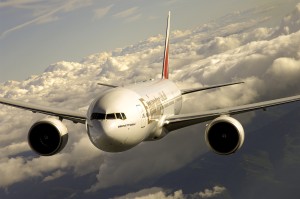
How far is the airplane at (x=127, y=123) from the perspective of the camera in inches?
846

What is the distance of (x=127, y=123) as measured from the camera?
2214 cm

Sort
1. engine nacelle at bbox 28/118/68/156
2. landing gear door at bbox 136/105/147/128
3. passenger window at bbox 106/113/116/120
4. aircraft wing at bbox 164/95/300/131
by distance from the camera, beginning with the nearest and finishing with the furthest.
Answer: passenger window at bbox 106/113/116/120
landing gear door at bbox 136/105/147/128
aircraft wing at bbox 164/95/300/131
engine nacelle at bbox 28/118/68/156

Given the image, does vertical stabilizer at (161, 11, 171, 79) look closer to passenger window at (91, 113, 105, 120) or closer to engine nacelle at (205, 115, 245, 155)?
engine nacelle at (205, 115, 245, 155)

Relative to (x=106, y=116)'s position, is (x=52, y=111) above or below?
above

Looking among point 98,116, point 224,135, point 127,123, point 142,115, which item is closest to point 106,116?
point 98,116

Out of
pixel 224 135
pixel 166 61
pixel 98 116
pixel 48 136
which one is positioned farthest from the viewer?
pixel 166 61

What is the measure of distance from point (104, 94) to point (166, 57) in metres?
30.1

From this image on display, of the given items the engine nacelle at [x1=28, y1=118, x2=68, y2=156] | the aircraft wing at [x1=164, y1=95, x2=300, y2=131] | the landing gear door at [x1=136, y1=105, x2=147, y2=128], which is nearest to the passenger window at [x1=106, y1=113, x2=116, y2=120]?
the landing gear door at [x1=136, y1=105, x2=147, y2=128]

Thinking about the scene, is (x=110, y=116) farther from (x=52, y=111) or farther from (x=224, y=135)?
(x=52, y=111)

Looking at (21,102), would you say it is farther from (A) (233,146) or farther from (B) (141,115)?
(A) (233,146)

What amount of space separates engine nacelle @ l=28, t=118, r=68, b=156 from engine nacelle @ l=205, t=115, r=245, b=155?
37.9ft

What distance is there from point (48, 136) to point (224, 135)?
14082 mm

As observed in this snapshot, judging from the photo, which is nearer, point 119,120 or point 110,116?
point 110,116

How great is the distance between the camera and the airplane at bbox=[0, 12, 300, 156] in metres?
21.5
